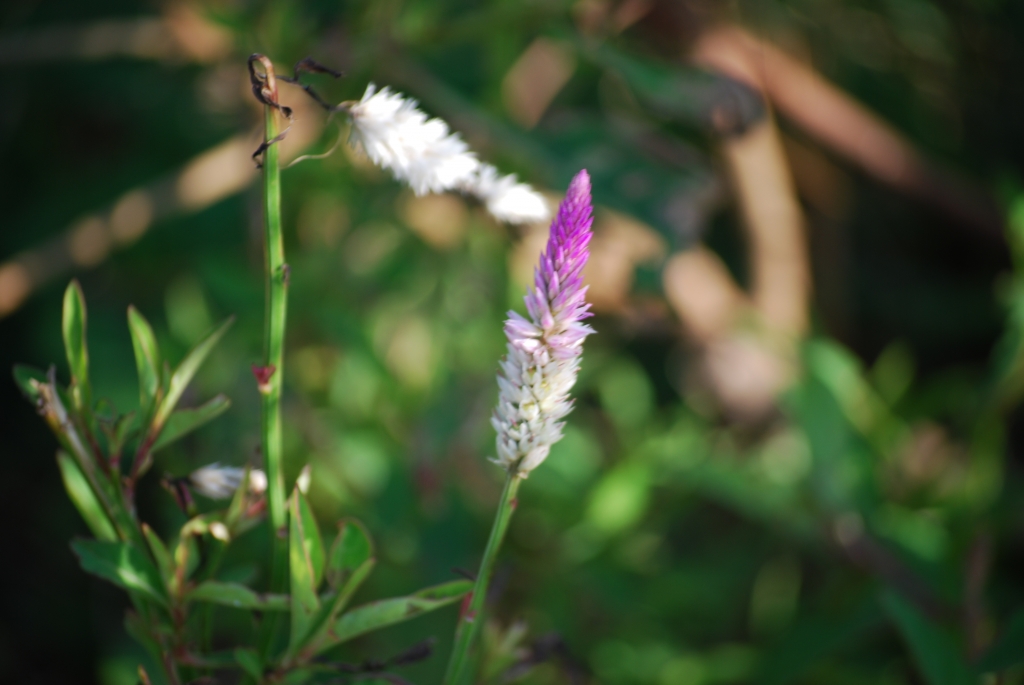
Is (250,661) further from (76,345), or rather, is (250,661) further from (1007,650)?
(1007,650)

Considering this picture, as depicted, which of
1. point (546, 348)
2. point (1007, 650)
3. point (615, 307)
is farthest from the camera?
point (615, 307)

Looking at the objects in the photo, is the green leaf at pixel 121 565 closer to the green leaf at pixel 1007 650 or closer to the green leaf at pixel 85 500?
the green leaf at pixel 85 500

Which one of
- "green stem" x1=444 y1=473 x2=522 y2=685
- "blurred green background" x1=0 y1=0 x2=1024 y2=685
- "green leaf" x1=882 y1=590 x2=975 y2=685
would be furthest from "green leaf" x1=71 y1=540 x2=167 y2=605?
"green leaf" x1=882 y1=590 x2=975 y2=685

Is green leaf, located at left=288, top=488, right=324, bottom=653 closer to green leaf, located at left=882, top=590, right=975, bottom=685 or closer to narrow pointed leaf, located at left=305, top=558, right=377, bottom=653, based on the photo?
narrow pointed leaf, located at left=305, top=558, right=377, bottom=653

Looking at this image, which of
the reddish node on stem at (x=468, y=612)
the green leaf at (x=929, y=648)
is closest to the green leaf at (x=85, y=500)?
the reddish node on stem at (x=468, y=612)

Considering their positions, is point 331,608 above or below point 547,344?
below

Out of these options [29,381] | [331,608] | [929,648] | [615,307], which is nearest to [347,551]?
[331,608]

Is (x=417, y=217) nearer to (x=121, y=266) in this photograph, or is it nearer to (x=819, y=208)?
(x=121, y=266)
